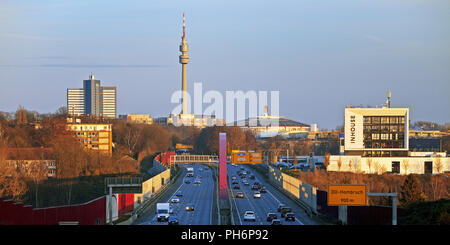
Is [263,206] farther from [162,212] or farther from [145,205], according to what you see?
[162,212]

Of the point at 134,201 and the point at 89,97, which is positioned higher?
→ the point at 89,97

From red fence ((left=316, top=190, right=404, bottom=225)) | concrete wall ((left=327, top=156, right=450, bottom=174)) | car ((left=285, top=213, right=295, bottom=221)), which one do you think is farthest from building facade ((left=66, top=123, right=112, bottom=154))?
red fence ((left=316, top=190, right=404, bottom=225))

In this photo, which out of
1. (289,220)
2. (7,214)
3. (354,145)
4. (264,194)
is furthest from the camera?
(354,145)

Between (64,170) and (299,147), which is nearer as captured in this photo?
(64,170)

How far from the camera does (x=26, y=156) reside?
54.8 metres

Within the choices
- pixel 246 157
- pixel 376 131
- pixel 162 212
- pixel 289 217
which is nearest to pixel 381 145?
pixel 376 131

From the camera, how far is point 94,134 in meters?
79.1

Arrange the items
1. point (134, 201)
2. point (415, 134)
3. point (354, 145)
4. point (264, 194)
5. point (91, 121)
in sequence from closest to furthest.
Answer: point (134, 201), point (264, 194), point (354, 145), point (91, 121), point (415, 134)

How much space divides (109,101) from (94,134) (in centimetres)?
5712

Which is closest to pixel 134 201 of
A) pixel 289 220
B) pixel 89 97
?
pixel 289 220

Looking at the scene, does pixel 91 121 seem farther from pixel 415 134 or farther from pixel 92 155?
pixel 415 134

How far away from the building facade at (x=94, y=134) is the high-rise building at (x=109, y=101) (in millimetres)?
50516

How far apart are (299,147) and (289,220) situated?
72.3 metres

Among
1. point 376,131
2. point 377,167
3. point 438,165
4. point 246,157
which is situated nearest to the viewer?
point 246,157
